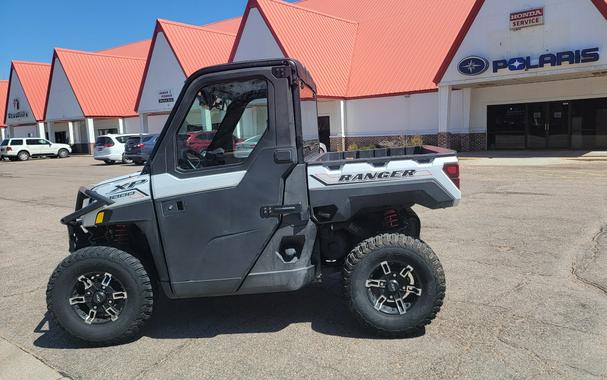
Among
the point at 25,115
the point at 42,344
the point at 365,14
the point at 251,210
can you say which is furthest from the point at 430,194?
the point at 25,115

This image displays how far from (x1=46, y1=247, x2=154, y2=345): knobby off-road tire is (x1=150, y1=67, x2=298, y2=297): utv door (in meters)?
0.30

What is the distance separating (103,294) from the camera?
420 centimetres

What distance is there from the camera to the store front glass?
74.0 ft

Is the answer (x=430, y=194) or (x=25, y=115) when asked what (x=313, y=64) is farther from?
(x=25, y=115)

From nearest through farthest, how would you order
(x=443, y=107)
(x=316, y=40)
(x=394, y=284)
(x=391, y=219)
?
(x=394, y=284) → (x=391, y=219) → (x=443, y=107) → (x=316, y=40)

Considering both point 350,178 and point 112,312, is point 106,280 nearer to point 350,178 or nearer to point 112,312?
point 112,312

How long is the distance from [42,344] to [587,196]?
34.0ft

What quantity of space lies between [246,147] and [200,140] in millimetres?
426

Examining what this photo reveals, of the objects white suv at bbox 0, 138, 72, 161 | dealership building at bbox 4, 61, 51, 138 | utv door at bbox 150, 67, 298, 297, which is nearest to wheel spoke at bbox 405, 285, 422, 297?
utv door at bbox 150, 67, 298, 297

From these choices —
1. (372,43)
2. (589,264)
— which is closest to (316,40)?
(372,43)

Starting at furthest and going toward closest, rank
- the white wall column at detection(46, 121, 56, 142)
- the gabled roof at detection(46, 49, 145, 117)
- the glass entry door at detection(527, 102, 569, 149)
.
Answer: the white wall column at detection(46, 121, 56, 142) → the gabled roof at detection(46, 49, 145, 117) → the glass entry door at detection(527, 102, 569, 149)

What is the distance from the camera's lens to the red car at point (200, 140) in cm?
419

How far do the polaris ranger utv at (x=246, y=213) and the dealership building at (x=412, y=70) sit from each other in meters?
8.73

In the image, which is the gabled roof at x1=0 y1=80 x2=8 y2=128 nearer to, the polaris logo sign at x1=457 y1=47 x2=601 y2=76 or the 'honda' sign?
the polaris logo sign at x1=457 y1=47 x2=601 y2=76
